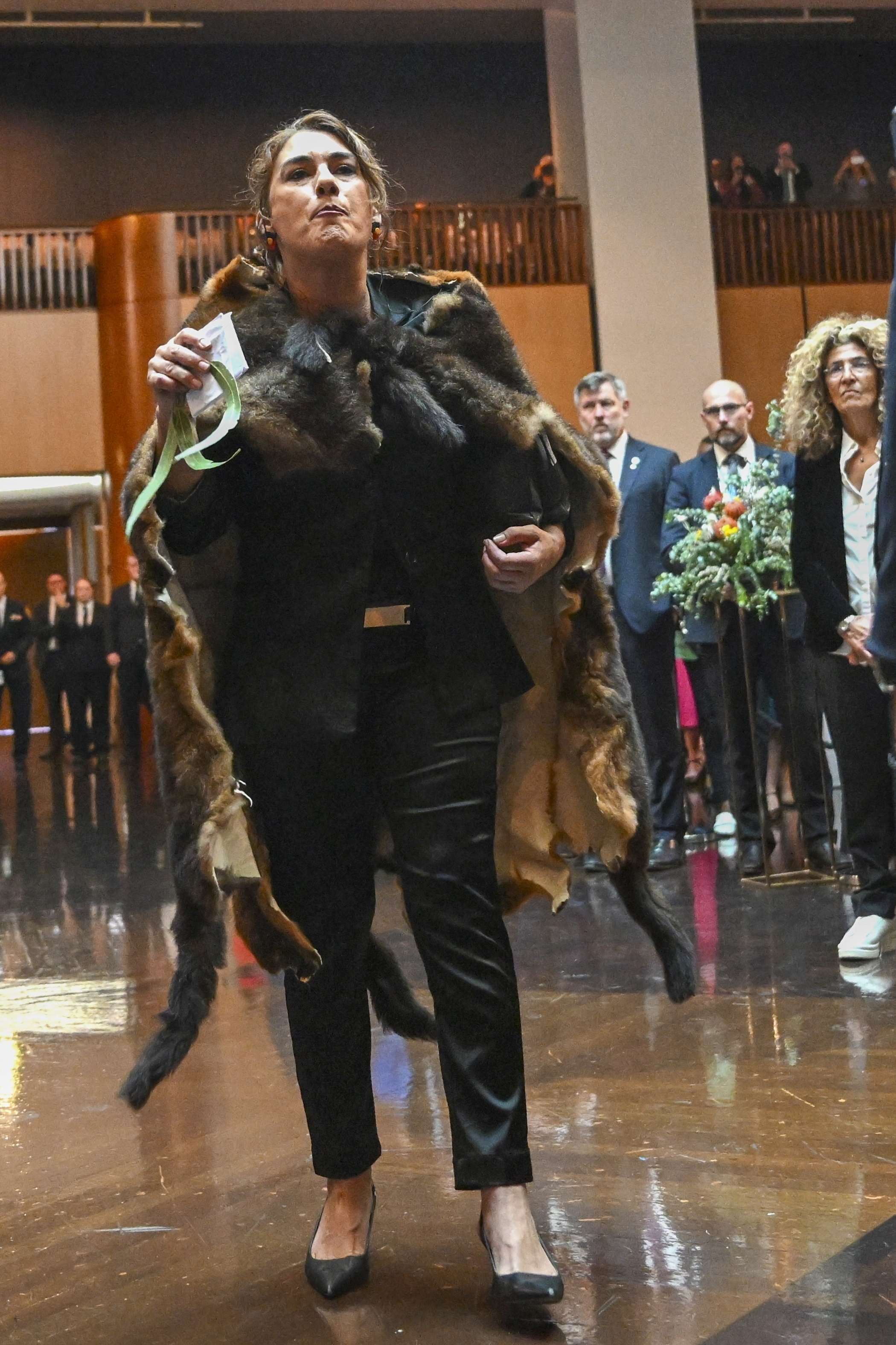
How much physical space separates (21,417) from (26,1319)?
13.2 m

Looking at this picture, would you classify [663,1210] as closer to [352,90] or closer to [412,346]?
[412,346]

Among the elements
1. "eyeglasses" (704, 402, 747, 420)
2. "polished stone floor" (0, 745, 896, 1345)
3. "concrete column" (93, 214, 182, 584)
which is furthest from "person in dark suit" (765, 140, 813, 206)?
"polished stone floor" (0, 745, 896, 1345)

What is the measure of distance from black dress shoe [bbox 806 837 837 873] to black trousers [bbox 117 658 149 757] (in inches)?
321

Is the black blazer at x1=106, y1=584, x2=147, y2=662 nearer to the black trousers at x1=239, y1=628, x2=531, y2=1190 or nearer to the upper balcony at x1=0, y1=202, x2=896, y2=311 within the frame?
the upper balcony at x1=0, y1=202, x2=896, y2=311

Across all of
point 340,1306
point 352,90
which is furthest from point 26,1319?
point 352,90

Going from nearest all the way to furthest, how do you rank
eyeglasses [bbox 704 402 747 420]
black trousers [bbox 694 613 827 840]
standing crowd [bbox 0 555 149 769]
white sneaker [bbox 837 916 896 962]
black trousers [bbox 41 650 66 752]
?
white sneaker [bbox 837 916 896 962] → black trousers [bbox 694 613 827 840] → eyeglasses [bbox 704 402 747 420] → standing crowd [bbox 0 555 149 769] → black trousers [bbox 41 650 66 752]

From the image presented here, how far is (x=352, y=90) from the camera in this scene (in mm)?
17172

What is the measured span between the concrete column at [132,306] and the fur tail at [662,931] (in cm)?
1216

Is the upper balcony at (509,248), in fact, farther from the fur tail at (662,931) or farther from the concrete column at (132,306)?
the fur tail at (662,931)

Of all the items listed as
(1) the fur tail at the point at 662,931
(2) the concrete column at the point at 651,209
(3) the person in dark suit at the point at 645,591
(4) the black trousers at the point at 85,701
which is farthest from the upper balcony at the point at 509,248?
(1) the fur tail at the point at 662,931

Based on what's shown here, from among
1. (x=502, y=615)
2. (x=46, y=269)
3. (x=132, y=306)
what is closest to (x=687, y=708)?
(x=502, y=615)

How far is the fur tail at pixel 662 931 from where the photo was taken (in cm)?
221

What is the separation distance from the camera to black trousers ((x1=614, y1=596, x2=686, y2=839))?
18.1ft

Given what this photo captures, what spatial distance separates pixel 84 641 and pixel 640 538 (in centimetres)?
835
